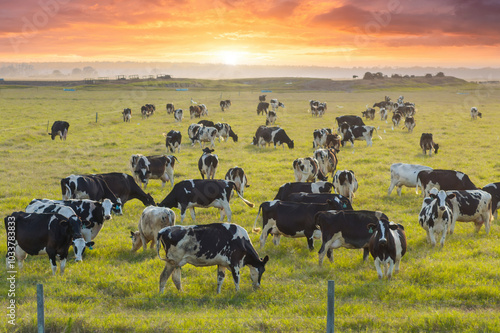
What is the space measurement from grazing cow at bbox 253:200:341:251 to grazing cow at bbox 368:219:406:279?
204 cm

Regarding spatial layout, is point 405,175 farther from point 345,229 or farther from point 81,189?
point 81,189

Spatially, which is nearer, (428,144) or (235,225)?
(235,225)

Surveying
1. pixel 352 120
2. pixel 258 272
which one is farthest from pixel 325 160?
pixel 352 120

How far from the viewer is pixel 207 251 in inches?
378

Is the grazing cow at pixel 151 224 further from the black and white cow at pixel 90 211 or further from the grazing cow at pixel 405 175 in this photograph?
the grazing cow at pixel 405 175

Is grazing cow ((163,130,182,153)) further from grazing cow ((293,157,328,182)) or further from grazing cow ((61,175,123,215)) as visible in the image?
grazing cow ((61,175,123,215))

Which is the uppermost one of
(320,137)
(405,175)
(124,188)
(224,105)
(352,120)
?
(224,105)

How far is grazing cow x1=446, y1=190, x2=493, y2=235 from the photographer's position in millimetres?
13398

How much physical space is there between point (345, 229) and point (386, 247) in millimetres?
1211

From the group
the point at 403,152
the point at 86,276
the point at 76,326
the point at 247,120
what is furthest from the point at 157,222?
the point at 247,120

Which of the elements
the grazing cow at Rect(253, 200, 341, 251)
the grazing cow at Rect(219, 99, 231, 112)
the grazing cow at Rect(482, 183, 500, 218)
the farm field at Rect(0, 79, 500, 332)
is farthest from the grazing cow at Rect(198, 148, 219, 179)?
the grazing cow at Rect(219, 99, 231, 112)

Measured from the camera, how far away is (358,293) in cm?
958

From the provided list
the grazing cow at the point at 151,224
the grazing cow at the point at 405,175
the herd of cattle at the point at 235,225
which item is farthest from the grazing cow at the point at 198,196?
the grazing cow at the point at 405,175

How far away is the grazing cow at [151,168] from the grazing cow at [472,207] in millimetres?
11667
